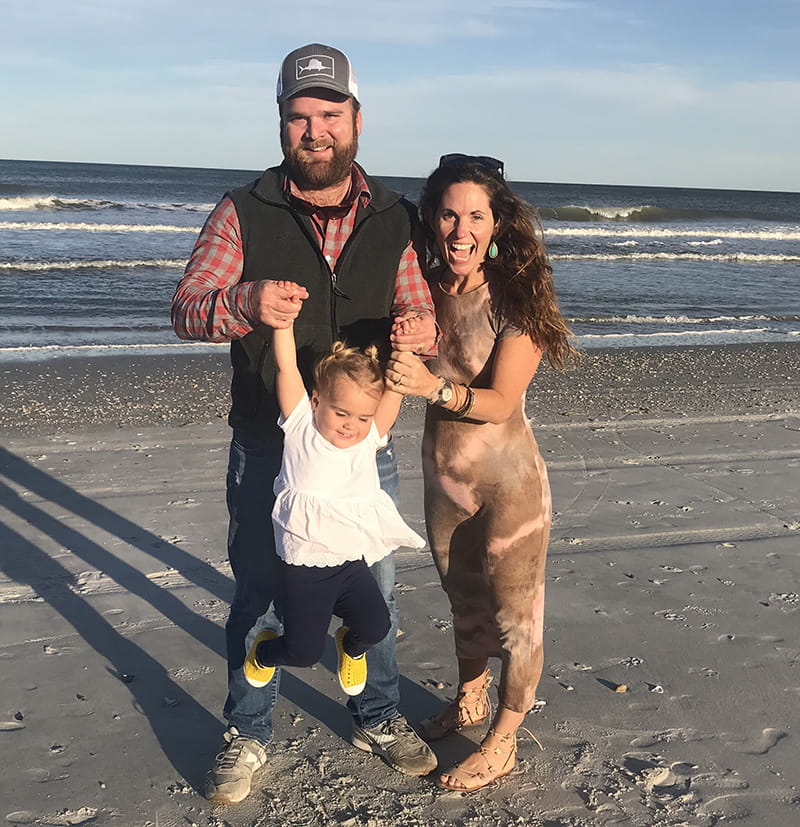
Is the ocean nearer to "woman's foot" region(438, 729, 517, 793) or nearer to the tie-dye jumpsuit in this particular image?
the tie-dye jumpsuit

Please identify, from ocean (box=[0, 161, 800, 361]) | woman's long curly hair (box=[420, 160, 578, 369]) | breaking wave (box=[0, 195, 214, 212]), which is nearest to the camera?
woman's long curly hair (box=[420, 160, 578, 369])

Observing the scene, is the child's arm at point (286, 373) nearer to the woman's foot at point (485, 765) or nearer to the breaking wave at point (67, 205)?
the woman's foot at point (485, 765)

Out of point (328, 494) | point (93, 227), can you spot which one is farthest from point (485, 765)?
point (93, 227)

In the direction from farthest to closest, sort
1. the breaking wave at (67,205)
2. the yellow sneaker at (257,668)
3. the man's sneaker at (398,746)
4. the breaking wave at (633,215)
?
1. the breaking wave at (633,215)
2. the breaking wave at (67,205)
3. the man's sneaker at (398,746)
4. the yellow sneaker at (257,668)

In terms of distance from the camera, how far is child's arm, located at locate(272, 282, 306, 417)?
275cm

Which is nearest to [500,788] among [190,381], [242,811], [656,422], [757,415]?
[242,811]

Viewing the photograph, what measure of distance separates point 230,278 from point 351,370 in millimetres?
525

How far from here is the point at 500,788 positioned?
3129 millimetres

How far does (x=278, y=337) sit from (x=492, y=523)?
97 centimetres

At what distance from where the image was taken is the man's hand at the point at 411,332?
271 cm

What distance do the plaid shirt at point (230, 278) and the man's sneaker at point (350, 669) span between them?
1.08 metres

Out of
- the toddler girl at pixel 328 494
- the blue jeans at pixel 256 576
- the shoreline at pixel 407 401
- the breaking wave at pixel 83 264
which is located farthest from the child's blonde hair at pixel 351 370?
the breaking wave at pixel 83 264

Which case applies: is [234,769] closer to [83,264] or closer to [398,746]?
[398,746]

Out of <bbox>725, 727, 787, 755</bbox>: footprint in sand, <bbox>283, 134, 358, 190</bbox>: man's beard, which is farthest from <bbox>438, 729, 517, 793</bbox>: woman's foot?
<bbox>283, 134, 358, 190</bbox>: man's beard
